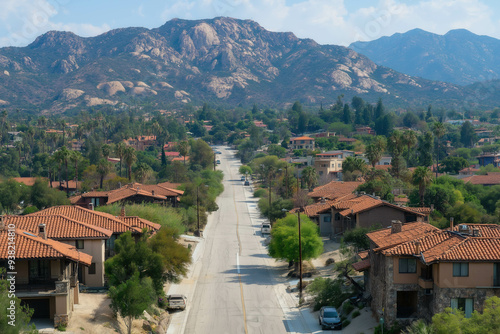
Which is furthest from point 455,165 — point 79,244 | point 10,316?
point 10,316

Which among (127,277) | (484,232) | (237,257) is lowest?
(237,257)

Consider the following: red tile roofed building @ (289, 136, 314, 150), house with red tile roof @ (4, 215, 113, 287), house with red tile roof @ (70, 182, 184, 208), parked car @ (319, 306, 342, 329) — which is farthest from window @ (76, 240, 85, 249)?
red tile roofed building @ (289, 136, 314, 150)

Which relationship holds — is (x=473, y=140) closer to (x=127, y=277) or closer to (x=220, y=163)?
(x=220, y=163)

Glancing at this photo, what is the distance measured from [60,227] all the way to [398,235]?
2149cm

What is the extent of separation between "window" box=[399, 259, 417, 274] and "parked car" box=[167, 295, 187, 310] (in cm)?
1537

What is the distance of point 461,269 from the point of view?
3250 cm

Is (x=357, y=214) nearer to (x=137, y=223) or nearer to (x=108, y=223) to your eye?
(x=137, y=223)

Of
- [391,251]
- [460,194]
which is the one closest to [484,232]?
[391,251]

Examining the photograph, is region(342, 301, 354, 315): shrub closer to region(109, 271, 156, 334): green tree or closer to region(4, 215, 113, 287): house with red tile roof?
region(109, 271, 156, 334): green tree

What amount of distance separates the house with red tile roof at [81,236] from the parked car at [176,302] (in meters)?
4.59

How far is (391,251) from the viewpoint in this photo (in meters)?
34.8

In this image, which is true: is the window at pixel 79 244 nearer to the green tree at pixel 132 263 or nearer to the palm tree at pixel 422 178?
the green tree at pixel 132 263

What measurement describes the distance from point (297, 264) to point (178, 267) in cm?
1499

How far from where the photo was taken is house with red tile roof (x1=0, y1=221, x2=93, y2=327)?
108 ft
